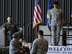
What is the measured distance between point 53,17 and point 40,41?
9.34ft

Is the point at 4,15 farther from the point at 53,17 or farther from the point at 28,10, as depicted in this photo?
the point at 53,17

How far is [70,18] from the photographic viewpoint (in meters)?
21.0

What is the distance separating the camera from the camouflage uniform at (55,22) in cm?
1560

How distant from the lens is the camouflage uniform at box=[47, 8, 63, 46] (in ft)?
51.2

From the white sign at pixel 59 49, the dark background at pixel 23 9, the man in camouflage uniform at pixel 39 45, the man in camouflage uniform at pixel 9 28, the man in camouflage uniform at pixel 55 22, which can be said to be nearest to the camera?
the man in camouflage uniform at pixel 39 45

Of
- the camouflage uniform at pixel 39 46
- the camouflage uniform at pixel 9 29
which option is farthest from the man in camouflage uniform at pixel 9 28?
the camouflage uniform at pixel 39 46

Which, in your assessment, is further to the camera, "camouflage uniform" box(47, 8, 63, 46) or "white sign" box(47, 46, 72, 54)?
"camouflage uniform" box(47, 8, 63, 46)

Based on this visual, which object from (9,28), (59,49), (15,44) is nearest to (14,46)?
(15,44)

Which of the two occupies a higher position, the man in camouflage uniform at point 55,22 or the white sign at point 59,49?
the man in camouflage uniform at point 55,22

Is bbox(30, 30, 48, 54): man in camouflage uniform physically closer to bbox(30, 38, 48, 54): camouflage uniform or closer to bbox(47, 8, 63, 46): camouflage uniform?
bbox(30, 38, 48, 54): camouflage uniform

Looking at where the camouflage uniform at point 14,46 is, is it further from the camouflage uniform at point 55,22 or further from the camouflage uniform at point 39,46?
the camouflage uniform at point 55,22

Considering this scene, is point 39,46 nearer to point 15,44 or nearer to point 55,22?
point 15,44

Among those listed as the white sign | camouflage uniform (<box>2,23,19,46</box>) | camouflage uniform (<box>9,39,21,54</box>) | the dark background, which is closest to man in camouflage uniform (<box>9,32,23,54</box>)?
camouflage uniform (<box>9,39,21,54</box>)

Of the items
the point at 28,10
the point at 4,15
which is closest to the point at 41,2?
the point at 28,10
